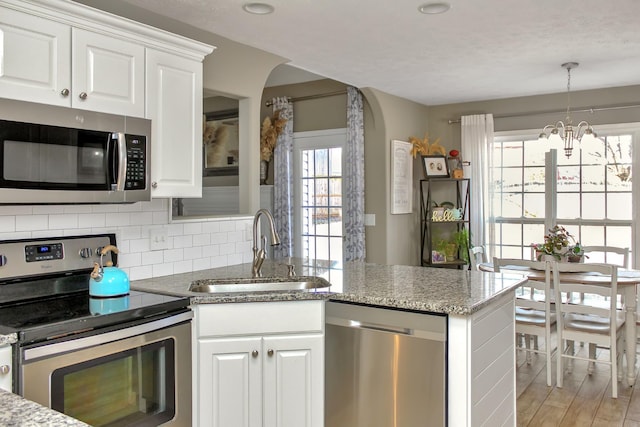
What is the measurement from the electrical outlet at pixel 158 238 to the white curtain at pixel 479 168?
3707 millimetres

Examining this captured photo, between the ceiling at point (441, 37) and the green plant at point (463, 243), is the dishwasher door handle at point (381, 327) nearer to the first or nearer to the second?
the ceiling at point (441, 37)

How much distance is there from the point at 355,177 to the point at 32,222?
3.36 m

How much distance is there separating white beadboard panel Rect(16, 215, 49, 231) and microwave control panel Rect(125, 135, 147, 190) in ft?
1.35

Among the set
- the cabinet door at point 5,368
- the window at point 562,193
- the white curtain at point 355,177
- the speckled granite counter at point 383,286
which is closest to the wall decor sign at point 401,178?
the white curtain at point 355,177

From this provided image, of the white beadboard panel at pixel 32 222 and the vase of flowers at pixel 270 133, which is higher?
the vase of flowers at pixel 270 133

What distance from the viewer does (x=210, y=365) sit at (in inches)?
93.1

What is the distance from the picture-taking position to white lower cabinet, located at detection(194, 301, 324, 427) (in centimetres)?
236

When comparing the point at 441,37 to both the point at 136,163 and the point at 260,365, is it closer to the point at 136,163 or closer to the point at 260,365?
the point at 136,163

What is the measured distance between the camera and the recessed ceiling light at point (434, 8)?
2826 millimetres

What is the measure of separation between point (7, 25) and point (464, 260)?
4558 millimetres

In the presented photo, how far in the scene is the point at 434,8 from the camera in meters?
2.87

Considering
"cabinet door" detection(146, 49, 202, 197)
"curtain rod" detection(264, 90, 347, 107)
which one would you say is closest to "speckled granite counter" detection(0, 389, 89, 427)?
"cabinet door" detection(146, 49, 202, 197)

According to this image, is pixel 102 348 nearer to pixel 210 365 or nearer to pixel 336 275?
pixel 210 365

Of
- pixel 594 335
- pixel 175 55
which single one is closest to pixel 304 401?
pixel 175 55
